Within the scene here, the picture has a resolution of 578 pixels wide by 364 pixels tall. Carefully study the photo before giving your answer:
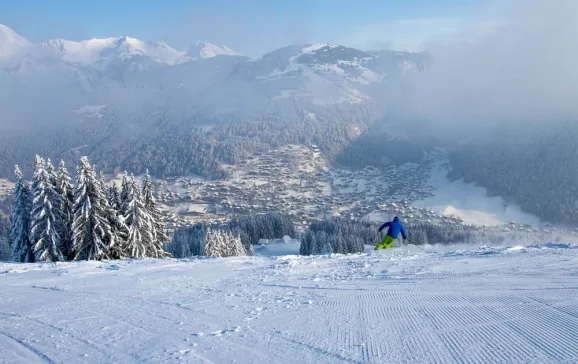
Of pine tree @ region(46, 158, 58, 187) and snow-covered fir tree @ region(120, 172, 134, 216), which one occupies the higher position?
pine tree @ region(46, 158, 58, 187)

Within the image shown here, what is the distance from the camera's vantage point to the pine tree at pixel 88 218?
89.1 ft

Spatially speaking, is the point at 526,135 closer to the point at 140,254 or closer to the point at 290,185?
the point at 290,185

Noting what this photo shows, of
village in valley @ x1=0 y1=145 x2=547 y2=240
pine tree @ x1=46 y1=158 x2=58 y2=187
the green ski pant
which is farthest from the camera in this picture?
village in valley @ x1=0 y1=145 x2=547 y2=240

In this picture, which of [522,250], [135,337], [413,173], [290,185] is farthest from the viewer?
[413,173]

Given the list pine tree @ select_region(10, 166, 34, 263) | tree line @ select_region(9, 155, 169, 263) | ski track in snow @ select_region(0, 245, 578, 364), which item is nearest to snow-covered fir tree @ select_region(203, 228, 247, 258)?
tree line @ select_region(9, 155, 169, 263)

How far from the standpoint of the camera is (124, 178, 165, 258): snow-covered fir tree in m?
29.7

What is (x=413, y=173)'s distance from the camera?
17125 centimetres

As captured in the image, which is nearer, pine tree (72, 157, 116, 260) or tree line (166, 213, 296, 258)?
pine tree (72, 157, 116, 260)

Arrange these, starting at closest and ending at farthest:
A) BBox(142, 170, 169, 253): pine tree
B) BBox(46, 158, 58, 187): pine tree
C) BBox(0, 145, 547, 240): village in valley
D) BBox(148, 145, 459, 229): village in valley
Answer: BBox(46, 158, 58, 187): pine tree, BBox(142, 170, 169, 253): pine tree, BBox(0, 145, 547, 240): village in valley, BBox(148, 145, 459, 229): village in valley

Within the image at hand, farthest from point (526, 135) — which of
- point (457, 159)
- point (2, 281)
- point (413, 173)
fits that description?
point (2, 281)

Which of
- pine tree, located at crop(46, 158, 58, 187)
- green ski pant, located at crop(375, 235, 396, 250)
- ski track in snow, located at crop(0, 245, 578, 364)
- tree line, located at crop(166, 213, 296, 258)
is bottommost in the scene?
tree line, located at crop(166, 213, 296, 258)

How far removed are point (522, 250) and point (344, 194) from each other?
13743cm

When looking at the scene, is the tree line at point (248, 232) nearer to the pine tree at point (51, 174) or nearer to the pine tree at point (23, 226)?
the pine tree at point (23, 226)

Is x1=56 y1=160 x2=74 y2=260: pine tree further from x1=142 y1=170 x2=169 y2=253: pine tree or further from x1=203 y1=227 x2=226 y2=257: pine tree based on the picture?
x1=203 y1=227 x2=226 y2=257: pine tree
